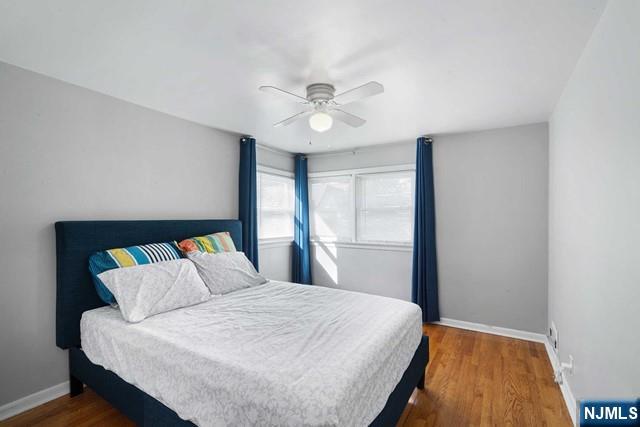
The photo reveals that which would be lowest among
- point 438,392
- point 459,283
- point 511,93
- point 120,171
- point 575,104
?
point 438,392

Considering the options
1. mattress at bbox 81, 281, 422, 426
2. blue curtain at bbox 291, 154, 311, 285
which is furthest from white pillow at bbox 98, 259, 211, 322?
blue curtain at bbox 291, 154, 311, 285

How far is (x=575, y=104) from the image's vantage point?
6.53 feet

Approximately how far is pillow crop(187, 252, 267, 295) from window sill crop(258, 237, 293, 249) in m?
1.22

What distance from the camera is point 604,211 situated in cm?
145

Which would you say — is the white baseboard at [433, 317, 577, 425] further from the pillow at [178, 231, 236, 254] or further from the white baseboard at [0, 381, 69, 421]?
the white baseboard at [0, 381, 69, 421]

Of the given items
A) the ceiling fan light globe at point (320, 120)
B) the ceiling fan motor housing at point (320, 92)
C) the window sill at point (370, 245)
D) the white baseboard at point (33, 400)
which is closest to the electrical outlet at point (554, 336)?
the window sill at point (370, 245)

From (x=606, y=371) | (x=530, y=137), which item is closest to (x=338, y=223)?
(x=530, y=137)

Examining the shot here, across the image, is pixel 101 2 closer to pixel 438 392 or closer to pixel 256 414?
pixel 256 414

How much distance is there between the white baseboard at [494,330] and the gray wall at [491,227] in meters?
0.05

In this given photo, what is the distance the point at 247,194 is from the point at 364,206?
1.72m

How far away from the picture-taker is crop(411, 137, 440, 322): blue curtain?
3.62 metres

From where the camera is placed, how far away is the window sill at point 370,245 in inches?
156

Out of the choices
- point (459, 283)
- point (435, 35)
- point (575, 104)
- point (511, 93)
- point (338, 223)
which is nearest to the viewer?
point (435, 35)

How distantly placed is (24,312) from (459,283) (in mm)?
4052
